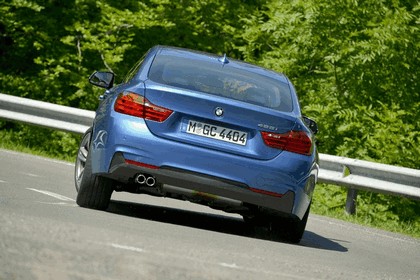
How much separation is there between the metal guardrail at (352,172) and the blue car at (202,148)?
5187 millimetres

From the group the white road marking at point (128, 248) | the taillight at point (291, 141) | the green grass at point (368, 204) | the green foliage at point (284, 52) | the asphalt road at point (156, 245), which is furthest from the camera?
the green foliage at point (284, 52)

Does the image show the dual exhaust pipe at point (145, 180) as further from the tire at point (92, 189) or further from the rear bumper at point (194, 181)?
the tire at point (92, 189)

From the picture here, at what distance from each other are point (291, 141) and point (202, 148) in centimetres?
68

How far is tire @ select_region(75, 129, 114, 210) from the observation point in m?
9.64

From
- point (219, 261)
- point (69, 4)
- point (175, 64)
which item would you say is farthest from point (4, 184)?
point (69, 4)

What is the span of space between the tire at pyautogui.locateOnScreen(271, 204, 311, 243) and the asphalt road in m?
0.13

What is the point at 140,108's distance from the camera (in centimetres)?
927

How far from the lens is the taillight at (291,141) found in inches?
368

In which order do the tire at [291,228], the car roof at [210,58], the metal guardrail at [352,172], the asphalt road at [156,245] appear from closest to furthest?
the asphalt road at [156,245], the tire at [291,228], the car roof at [210,58], the metal guardrail at [352,172]

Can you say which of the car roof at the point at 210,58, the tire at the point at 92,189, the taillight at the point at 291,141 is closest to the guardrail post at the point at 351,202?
the car roof at the point at 210,58

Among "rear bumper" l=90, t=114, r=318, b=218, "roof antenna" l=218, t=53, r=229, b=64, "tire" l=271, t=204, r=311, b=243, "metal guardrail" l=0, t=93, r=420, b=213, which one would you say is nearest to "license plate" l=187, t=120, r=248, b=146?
"rear bumper" l=90, t=114, r=318, b=218

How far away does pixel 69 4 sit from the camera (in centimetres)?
3297

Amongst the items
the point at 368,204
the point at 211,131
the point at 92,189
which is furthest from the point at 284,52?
the point at 211,131

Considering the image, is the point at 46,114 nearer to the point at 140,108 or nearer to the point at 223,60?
the point at 223,60
